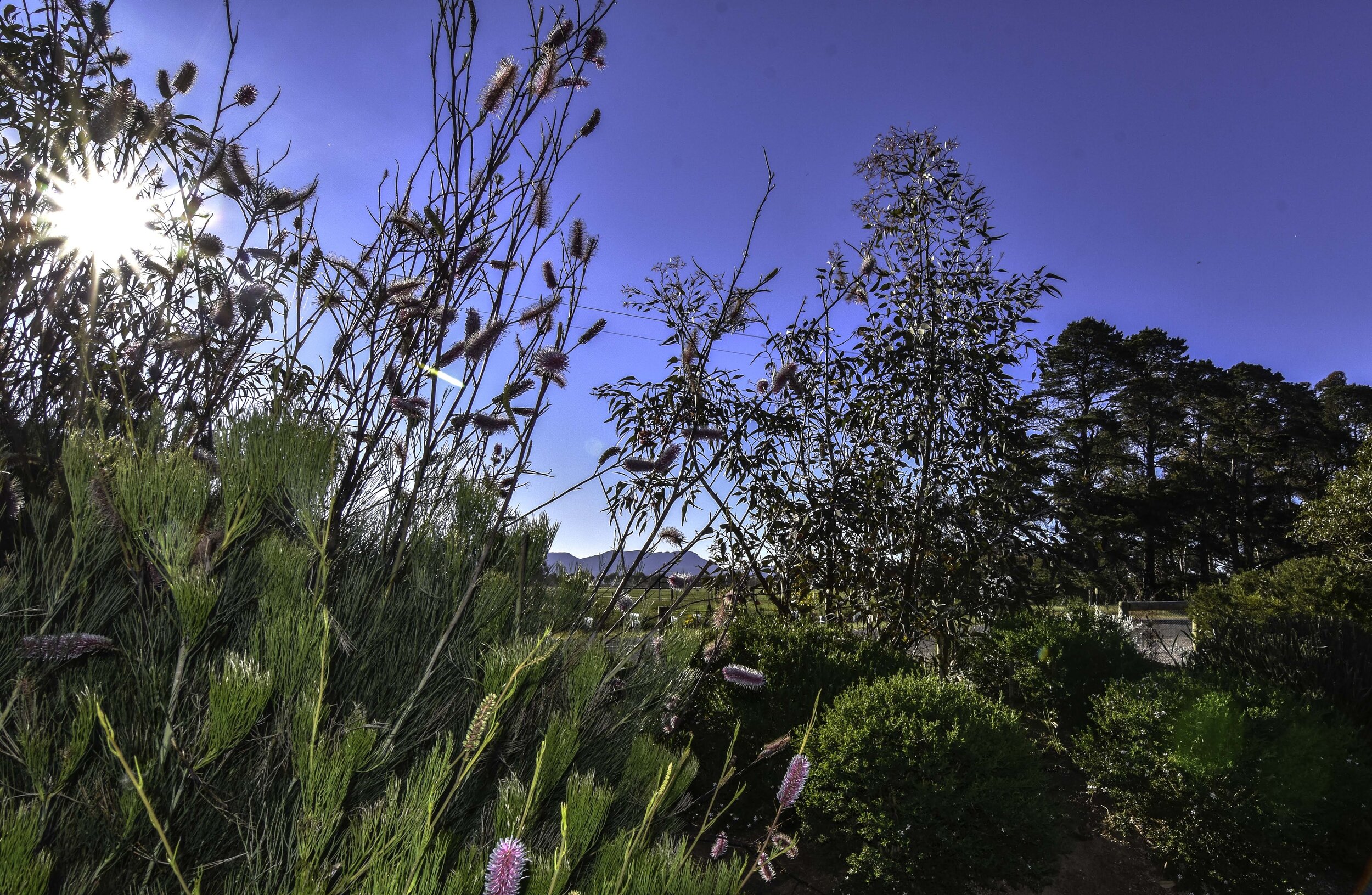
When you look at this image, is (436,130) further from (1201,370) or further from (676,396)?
(1201,370)

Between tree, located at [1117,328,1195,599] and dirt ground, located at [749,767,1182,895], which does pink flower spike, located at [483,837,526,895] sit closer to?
dirt ground, located at [749,767,1182,895]

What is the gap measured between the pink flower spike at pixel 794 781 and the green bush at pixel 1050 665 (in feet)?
13.8

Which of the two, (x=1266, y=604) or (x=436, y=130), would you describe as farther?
(x=1266, y=604)

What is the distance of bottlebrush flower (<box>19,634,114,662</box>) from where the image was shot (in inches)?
46.3

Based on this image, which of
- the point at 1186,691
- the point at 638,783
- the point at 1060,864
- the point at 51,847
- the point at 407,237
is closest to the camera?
the point at 51,847

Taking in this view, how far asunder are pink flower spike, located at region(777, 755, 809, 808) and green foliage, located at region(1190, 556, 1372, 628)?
813 centimetres

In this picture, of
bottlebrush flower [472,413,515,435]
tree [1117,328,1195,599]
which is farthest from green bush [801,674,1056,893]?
tree [1117,328,1195,599]

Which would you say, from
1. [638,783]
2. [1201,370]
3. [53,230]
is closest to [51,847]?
[638,783]

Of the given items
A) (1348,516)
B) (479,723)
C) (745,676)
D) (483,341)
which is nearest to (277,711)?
(479,723)

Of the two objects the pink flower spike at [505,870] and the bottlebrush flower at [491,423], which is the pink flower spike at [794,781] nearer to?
the pink flower spike at [505,870]

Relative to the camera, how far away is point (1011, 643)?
5.18 metres

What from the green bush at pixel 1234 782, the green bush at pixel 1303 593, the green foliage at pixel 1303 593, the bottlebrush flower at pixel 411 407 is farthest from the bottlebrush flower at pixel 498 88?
the green foliage at pixel 1303 593

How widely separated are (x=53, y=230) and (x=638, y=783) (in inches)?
87.6

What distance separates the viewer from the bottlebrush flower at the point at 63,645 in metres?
1.18
